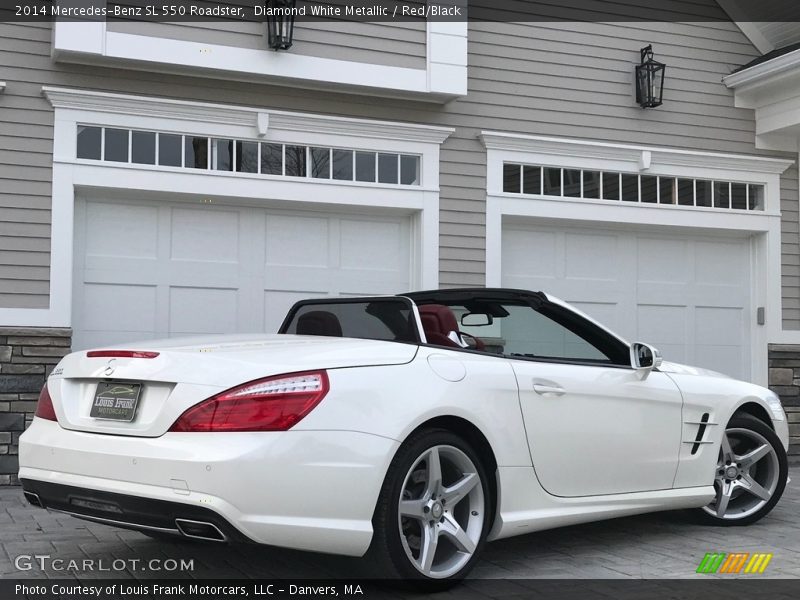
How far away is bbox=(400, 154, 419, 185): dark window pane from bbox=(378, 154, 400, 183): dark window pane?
0.17ft

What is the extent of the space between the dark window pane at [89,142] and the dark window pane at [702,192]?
18.7 feet

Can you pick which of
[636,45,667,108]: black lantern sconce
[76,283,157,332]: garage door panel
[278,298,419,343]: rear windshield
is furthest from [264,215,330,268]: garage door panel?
[636,45,667,108]: black lantern sconce

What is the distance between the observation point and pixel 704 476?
17.5ft

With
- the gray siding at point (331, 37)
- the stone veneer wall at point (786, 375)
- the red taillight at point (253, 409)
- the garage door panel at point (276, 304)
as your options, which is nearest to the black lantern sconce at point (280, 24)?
the gray siding at point (331, 37)

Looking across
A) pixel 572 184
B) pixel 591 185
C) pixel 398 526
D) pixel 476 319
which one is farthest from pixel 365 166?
pixel 398 526

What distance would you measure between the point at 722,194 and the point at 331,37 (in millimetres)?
4353

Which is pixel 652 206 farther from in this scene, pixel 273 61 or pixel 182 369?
pixel 182 369

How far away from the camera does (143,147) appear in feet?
26.0

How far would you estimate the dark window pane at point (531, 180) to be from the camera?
9250 millimetres

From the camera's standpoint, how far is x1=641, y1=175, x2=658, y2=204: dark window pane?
9.73 metres

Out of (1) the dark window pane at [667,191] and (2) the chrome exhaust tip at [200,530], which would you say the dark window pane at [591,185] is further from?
(2) the chrome exhaust tip at [200,530]

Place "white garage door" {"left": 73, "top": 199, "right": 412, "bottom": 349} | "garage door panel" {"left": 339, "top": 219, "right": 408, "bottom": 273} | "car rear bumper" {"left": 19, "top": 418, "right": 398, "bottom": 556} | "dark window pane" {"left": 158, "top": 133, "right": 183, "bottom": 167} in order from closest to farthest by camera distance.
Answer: "car rear bumper" {"left": 19, "top": 418, "right": 398, "bottom": 556}
"white garage door" {"left": 73, "top": 199, "right": 412, "bottom": 349}
"dark window pane" {"left": 158, "top": 133, "right": 183, "bottom": 167}
"garage door panel" {"left": 339, "top": 219, "right": 408, "bottom": 273}

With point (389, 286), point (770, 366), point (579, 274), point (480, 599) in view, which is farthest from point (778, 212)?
point (480, 599)

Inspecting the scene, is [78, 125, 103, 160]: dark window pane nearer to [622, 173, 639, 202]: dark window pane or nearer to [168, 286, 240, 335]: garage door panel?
[168, 286, 240, 335]: garage door panel
